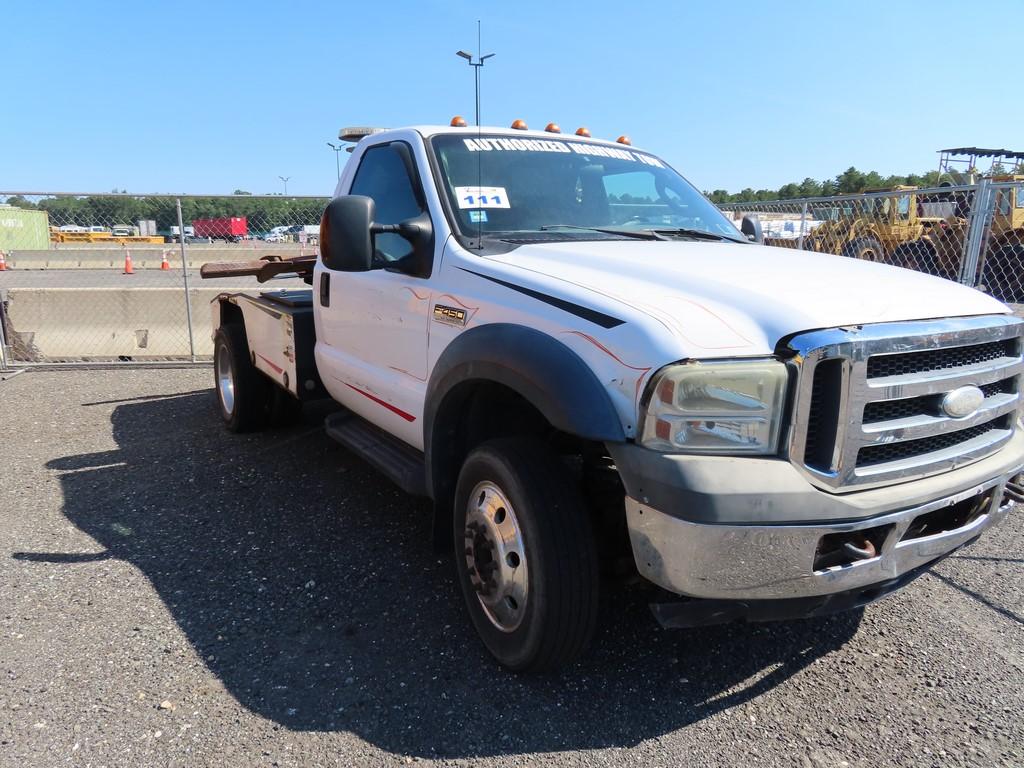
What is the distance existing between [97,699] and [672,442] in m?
2.20

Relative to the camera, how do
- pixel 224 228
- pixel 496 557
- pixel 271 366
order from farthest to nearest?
pixel 224 228 → pixel 271 366 → pixel 496 557

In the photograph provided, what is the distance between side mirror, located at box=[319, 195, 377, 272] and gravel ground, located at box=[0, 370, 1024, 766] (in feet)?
4.97

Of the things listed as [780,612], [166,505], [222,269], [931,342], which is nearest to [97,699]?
[166,505]

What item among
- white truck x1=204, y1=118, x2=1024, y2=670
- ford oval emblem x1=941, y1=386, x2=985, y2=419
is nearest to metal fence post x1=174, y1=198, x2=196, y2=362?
white truck x1=204, y1=118, x2=1024, y2=670

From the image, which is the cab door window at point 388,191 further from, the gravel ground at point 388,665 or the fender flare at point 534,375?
the gravel ground at point 388,665

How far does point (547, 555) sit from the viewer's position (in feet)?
7.86

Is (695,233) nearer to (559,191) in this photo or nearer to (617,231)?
(617,231)

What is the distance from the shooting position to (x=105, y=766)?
227 cm

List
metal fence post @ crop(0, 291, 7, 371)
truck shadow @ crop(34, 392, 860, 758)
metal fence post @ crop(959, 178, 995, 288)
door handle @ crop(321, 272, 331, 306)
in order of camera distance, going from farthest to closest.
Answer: metal fence post @ crop(0, 291, 7, 371) → metal fence post @ crop(959, 178, 995, 288) → door handle @ crop(321, 272, 331, 306) → truck shadow @ crop(34, 392, 860, 758)

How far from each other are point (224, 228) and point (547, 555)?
387 inches

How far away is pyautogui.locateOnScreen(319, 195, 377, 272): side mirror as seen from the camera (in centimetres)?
300

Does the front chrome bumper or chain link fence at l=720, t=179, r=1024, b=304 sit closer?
the front chrome bumper

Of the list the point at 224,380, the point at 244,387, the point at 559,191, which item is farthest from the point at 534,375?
the point at 224,380

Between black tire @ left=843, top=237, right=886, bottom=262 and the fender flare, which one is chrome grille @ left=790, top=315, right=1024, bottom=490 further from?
black tire @ left=843, top=237, right=886, bottom=262
